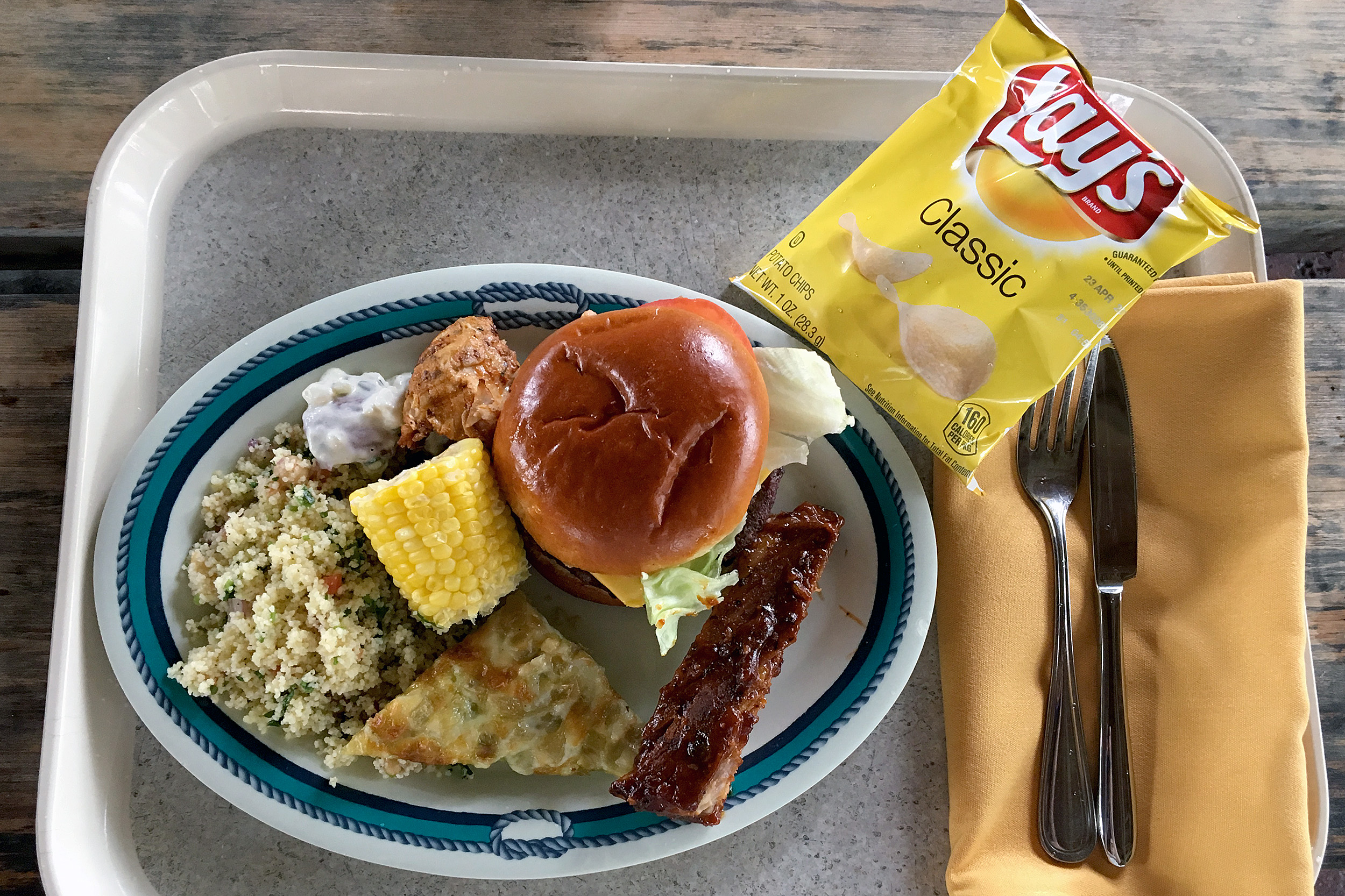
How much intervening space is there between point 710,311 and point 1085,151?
76 cm

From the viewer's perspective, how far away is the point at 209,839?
168 centimetres

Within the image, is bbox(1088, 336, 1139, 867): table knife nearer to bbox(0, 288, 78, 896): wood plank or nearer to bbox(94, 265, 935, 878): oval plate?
bbox(94, 265, 935, 878): oval plate

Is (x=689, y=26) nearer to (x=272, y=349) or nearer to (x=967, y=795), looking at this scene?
(x=272, y=349)

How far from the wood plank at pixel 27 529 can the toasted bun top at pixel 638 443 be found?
1.10m

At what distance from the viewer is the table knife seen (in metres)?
1.74

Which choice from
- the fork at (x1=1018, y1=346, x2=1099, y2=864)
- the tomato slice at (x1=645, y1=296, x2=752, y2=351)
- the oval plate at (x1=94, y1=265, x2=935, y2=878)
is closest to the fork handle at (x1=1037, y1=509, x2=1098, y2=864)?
the fork at (x1=1018, y1=346, x2=1099, y2=864)

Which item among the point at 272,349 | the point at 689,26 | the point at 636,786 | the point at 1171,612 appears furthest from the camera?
the point at 689,26

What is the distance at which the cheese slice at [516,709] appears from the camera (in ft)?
5.16

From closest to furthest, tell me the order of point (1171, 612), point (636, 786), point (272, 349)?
point (636, 786) < point (272, 349) < point (1171, 612)

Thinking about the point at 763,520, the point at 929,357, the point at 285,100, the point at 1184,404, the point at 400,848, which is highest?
the point at 285,100

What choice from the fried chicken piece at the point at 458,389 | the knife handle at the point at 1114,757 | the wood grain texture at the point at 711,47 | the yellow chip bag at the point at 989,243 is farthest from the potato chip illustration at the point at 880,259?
the knife handle at the point at 1114,757

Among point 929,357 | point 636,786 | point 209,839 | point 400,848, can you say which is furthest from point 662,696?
point 209,839

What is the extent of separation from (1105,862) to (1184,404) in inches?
39.2

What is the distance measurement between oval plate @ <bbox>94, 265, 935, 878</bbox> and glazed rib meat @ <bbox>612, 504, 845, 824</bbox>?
11 centimetres
